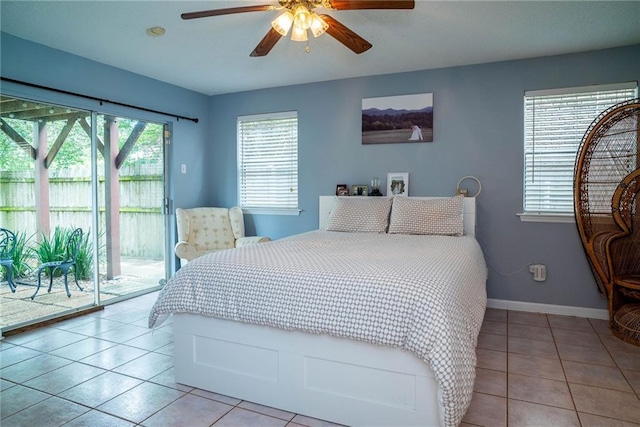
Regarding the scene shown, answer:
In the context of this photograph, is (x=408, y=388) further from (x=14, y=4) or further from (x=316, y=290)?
(x=14, y=4)

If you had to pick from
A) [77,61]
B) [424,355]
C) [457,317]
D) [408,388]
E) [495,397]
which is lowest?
[495,397]

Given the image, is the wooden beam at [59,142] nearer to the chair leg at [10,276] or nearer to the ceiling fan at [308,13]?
the chair leg at [10,276]

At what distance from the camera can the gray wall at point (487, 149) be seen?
3.55 meters

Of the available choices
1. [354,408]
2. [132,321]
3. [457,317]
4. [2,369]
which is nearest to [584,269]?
[457,317]

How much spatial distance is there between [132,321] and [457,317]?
9.48 ft

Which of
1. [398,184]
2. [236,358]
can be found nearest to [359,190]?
[398,184]

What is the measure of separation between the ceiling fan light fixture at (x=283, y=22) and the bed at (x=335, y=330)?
1.34 meters

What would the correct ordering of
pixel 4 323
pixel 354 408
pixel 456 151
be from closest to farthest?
pixel 354 408 < pixel 4 323 < pixel 456 151

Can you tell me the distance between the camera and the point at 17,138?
3.24m

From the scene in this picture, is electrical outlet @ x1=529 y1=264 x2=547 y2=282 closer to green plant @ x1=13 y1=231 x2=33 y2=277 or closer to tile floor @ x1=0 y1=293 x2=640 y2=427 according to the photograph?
tile floor @ x1=0 y1=293 x2=640 y2=427

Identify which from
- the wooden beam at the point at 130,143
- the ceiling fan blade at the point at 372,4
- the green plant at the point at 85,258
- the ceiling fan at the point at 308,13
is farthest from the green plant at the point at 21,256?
the ceiling fan blade at the point at 372,4

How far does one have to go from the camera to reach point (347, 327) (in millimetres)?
1780

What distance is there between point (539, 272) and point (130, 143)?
14.2 ft

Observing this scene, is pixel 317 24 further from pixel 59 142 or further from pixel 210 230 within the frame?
pixel 210 230
